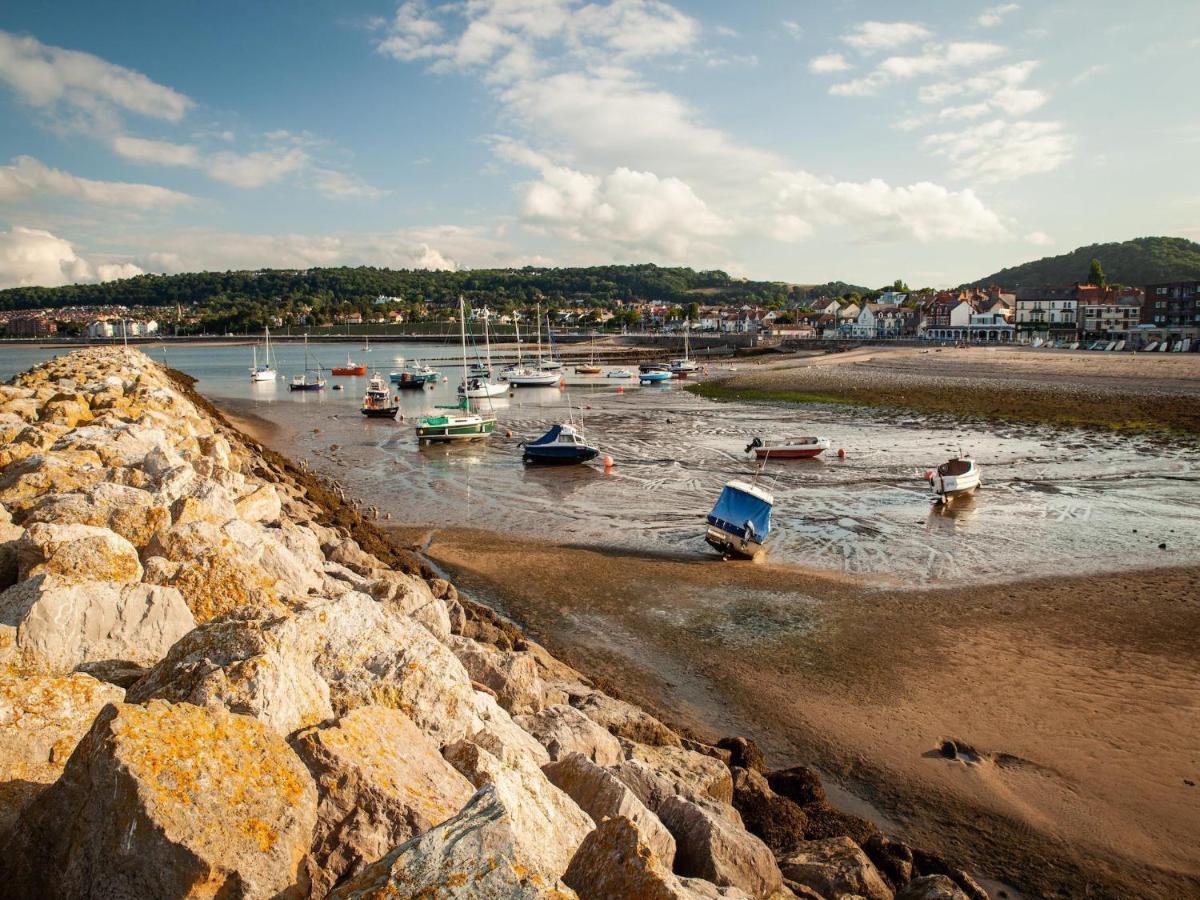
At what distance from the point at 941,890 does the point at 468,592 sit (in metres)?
11.1

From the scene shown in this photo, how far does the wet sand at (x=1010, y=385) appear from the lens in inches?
1751

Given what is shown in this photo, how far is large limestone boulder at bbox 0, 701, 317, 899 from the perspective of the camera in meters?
3.14

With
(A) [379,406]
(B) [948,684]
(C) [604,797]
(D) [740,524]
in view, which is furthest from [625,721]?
(A) [379,406]

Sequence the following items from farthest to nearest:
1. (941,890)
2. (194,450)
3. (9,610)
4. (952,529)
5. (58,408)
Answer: (952,529) → (58,408) → (194,450) → (941,890) → (9,610)

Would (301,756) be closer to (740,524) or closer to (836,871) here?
(836,871)

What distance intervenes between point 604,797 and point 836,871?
2.53 meters

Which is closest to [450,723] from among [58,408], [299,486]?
[58,408]

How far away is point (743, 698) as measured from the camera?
38.4ft

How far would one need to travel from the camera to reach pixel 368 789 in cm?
399

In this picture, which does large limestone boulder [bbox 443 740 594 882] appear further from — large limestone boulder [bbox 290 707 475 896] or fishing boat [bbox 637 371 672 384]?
fishing boat [bbox 637 371 672 384]

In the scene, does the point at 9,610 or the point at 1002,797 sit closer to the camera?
the point at 9,610

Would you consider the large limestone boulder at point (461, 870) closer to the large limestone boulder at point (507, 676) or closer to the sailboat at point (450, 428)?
the large limestone boulder at point (507, 676)

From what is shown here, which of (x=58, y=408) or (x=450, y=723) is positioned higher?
(x=58, y=408)

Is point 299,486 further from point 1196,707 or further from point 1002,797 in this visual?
point 1196,707
